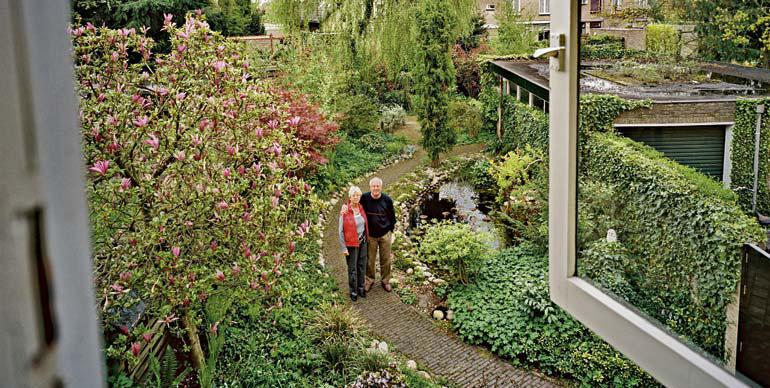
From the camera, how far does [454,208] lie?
11.8m

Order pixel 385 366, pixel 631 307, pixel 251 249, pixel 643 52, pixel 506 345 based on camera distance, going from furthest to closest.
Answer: pixel 506 345, pixel 385 366, pixel 251 249, pixel 643 52, pixel 631 307

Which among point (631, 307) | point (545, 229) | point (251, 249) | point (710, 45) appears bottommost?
point (545, 229)

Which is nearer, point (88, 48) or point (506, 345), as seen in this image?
point (88, 48)

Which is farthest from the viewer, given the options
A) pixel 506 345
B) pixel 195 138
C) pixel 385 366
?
pixel 506 345

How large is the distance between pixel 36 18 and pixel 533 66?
1403cm

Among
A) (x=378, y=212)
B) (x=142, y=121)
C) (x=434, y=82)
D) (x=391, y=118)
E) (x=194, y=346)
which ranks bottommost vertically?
(x=194, y=346)

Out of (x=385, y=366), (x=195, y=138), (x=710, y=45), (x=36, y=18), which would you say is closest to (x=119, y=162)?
(x=195, y=138)

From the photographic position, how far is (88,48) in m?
4.51

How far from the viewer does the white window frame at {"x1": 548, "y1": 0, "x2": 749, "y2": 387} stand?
1.60 meters

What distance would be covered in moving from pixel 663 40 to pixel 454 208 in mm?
9790

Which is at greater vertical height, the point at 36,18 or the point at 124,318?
the point at 36,18

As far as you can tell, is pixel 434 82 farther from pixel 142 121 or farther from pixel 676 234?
pixel 676 234

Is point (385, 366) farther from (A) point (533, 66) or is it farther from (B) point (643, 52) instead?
(A) point (533, 66)

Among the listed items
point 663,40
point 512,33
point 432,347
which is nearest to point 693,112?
point 663,40
